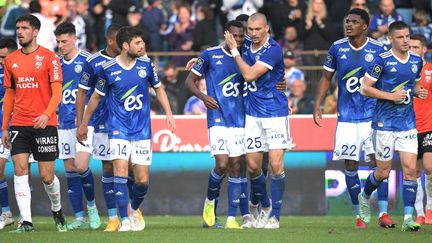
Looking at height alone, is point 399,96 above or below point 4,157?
above

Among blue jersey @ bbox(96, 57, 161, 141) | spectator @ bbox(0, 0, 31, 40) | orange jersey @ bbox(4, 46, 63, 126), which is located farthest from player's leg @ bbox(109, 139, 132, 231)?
spectator @ bbox(0, 0, 31, 40)

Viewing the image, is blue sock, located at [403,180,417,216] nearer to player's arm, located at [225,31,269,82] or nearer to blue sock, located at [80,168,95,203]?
player's arm, located at [225,31,269,82]

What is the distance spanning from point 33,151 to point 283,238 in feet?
11.7

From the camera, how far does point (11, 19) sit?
26.4 m

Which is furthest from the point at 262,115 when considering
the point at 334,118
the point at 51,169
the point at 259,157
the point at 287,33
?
the point at 287,33

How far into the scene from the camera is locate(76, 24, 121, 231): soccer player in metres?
17.3

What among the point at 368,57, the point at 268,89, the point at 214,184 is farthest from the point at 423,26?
the point at 214,184

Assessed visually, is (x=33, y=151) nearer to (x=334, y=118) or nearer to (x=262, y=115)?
(x=262, y=115)

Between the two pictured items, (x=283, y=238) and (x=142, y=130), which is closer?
(x=283, y=238)

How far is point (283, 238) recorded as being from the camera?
51.4ft

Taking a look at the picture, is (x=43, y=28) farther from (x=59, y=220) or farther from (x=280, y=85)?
(x=280, y=85)

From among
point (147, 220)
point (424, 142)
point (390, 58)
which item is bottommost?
point (147, 220)

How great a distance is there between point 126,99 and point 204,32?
A: 9675mm

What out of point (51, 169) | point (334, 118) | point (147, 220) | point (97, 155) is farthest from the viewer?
point (334, 118)
